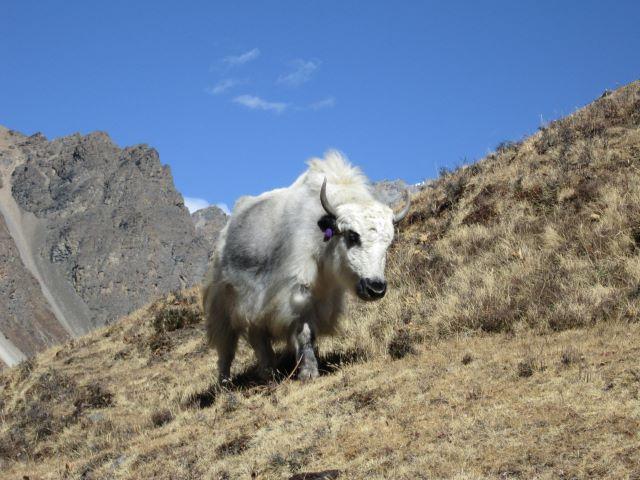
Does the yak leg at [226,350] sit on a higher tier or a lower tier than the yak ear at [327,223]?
lower

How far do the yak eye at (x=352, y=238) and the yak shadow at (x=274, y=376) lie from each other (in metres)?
1.54

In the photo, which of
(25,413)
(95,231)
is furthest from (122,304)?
(25,413)

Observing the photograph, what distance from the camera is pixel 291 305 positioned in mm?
8766

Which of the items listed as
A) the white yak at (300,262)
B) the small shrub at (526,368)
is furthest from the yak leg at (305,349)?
the small shrub at (526,368)

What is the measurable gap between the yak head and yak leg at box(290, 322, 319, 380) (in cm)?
77

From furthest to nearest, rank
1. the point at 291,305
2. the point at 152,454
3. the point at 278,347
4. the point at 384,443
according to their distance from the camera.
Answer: the point at 278,347
the point at 291,305
the point at 152,454
the point at 384,443

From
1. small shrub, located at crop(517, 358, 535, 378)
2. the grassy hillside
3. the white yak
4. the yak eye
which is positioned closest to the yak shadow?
the grassy hillside

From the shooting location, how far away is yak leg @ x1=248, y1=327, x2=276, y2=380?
31.3ft

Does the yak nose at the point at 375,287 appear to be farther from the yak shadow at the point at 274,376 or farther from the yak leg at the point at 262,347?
the yak leg at the point at 262,347

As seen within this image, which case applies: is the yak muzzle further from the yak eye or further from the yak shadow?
the yak shadow

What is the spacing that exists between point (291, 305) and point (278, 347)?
2.25 m

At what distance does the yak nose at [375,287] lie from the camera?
7941 mm

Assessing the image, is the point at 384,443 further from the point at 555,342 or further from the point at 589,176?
the point at 589,176

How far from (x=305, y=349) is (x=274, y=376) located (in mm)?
541
